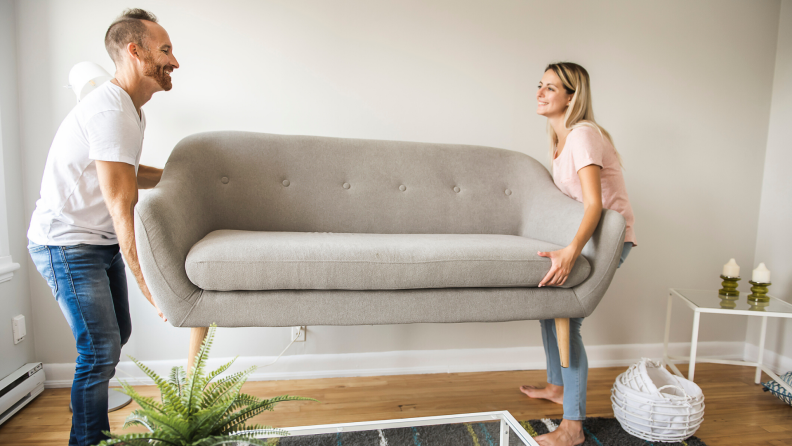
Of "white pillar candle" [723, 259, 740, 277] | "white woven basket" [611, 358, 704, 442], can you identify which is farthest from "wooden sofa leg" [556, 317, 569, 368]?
"white pillar candle" [723, 259, 740, 277]

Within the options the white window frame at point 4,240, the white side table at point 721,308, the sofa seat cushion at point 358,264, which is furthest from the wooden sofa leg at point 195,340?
the white side table at point 721,308

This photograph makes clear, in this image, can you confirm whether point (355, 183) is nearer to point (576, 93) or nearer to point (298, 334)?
point (298, 334)

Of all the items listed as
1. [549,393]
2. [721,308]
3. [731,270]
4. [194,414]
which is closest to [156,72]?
[194,414]

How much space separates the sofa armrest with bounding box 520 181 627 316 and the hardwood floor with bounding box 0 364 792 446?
534 mm

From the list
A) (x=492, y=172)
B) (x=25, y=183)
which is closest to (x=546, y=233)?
(x=492, y=172)

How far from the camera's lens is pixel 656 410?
1.37 m

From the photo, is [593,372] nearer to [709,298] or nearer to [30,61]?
[709,298]

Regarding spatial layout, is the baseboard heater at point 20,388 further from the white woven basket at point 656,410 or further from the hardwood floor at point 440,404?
the white woven basket at point 656,410

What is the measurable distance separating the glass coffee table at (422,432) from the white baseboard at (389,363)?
1078 mm

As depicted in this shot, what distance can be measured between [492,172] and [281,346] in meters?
1.20

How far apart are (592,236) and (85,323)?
1.50 m

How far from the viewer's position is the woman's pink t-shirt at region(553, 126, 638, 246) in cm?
136

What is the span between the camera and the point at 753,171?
2248mm

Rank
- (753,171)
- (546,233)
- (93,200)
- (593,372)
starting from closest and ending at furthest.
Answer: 1. (93,200)
2. (546,233)
3. (593,372)
4. (753,171)
